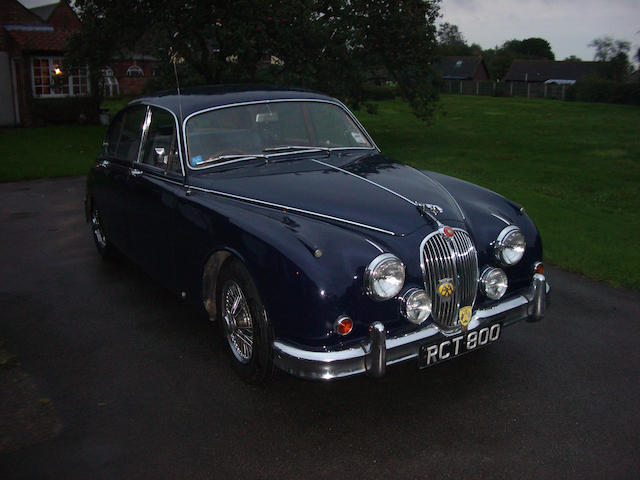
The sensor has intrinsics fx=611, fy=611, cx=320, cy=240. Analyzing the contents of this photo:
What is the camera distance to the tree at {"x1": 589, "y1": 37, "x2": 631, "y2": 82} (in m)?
47.1

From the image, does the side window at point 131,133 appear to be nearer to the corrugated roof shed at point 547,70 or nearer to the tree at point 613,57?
the tree at point 613,57

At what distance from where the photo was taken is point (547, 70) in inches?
3593

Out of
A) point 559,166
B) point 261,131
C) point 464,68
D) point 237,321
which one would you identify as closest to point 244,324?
point 237,321

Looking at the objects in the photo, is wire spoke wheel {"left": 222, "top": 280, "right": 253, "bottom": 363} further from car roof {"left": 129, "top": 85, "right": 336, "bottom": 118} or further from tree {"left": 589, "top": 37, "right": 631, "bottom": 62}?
tree {"left": 589, "top": 37, "right": 631, "bottom": 62}

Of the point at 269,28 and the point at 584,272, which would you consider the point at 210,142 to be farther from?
the point at 269,28

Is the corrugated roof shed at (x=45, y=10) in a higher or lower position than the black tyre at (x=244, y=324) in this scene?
higher

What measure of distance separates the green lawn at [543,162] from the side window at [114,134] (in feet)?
16.3

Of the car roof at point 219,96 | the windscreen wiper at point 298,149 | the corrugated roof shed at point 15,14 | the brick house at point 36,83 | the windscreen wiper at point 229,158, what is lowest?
the windscreen wiper at point 229,158

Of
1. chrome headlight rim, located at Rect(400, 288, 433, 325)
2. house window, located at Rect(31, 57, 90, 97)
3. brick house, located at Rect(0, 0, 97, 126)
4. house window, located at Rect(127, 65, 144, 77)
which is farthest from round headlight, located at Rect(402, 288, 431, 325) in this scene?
house window, located at Rect(127, 65, 144, 77)

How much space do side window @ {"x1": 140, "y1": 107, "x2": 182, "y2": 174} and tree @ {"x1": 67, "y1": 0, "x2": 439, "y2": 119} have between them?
9.76 m

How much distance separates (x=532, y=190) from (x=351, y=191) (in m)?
8.80

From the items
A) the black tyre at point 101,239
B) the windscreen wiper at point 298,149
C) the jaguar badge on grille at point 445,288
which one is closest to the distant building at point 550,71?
the black tyre at point 101,239

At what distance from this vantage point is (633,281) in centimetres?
625

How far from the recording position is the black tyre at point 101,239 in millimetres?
6758
